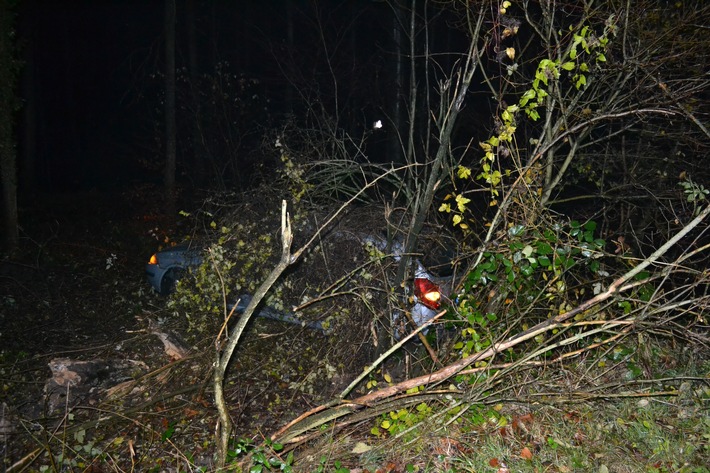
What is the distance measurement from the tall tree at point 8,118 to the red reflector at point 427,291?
28.7 ft

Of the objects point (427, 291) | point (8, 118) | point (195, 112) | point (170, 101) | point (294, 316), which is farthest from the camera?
point (195, 112)

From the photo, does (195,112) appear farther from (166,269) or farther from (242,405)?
(242,405)

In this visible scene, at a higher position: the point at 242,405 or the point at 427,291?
the point at 427,291

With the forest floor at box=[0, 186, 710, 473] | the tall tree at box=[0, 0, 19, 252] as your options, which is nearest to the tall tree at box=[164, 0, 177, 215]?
the tall tree at box=[0, 0, 19, 252]

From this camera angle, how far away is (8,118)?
1007cm

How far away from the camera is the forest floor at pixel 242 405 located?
3609 millimetres

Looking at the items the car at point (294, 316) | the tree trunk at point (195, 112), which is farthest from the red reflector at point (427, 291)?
the tree trunk at point (195, 112)

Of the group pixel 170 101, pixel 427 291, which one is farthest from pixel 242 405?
pixel 170 101

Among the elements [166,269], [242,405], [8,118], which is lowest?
[166,269]

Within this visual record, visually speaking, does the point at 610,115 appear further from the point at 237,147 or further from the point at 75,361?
the point at 237,147

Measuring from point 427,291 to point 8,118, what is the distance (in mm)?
8994

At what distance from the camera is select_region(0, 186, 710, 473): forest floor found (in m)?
3.61

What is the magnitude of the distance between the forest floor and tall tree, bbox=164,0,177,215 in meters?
3.85

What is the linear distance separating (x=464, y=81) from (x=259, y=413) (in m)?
3.83
